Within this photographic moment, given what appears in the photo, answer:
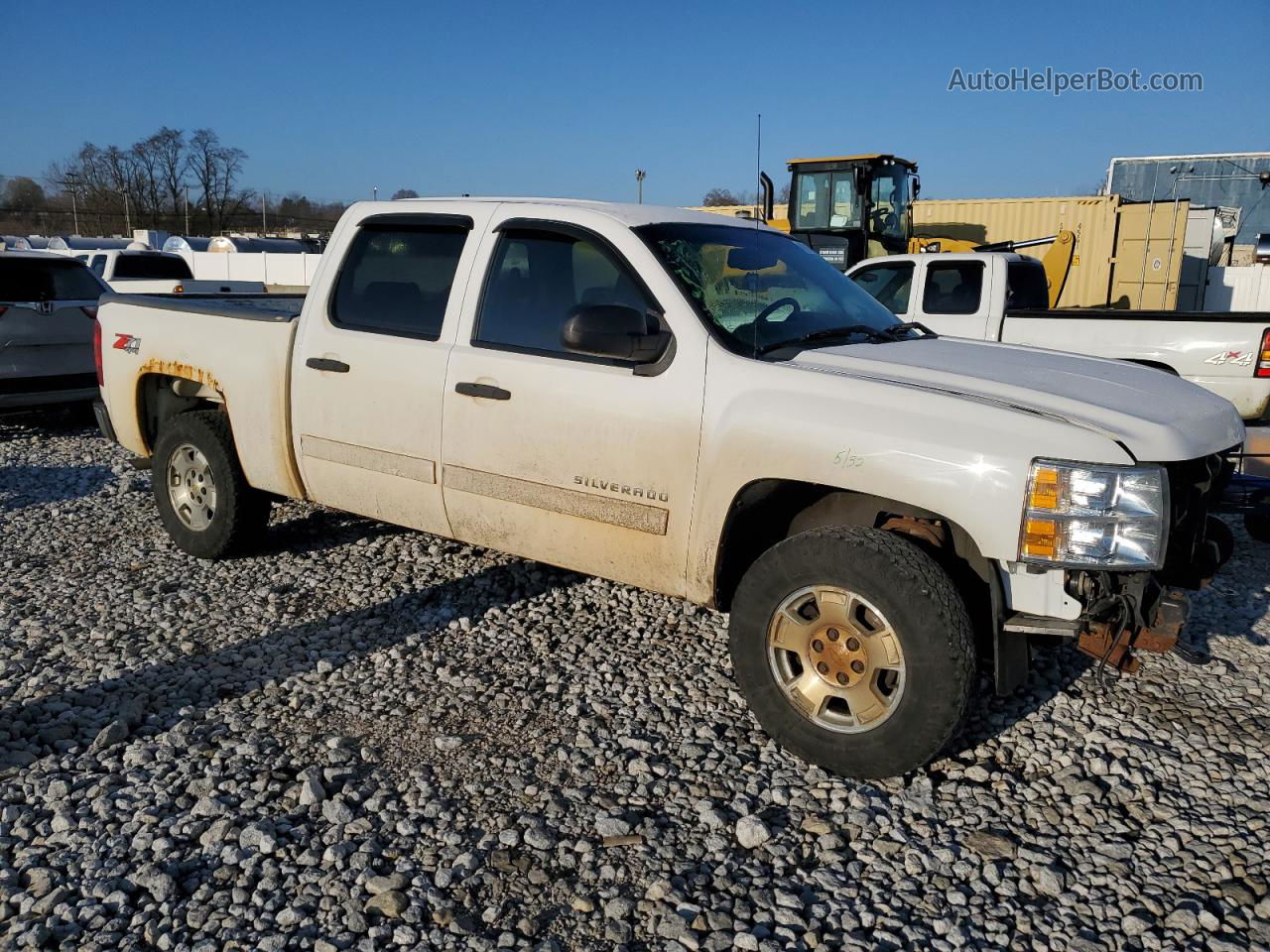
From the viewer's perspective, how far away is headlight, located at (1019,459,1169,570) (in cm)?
306

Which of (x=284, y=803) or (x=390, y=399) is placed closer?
(x=284, y=803)

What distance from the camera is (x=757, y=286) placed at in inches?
171

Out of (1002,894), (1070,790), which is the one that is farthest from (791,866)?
(1070,790)

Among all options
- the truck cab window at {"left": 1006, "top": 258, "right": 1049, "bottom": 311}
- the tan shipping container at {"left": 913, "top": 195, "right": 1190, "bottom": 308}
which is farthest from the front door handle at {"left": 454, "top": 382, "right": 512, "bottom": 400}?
the tan shipping container at {"left": 913, "top": 195, "right": 1190, "bottom": 308}

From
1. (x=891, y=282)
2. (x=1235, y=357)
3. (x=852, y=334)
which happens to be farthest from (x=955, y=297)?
(x=852, y=334)

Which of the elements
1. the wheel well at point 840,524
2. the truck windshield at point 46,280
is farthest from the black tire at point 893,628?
the truck windshield at point 46,280

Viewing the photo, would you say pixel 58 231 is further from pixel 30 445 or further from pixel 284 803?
pixel 284 803

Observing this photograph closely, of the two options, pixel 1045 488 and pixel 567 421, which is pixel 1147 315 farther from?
pixel 567 421

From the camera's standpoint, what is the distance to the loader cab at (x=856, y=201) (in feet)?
58.5

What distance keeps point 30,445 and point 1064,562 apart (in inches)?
375

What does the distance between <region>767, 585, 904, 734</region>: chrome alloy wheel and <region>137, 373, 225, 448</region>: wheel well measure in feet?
12.5

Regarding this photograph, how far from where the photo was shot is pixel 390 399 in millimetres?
4621

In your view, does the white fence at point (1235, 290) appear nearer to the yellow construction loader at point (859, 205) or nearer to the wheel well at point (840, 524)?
the yellow construction loader at point (859, 205)

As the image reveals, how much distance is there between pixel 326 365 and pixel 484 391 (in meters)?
1.04
